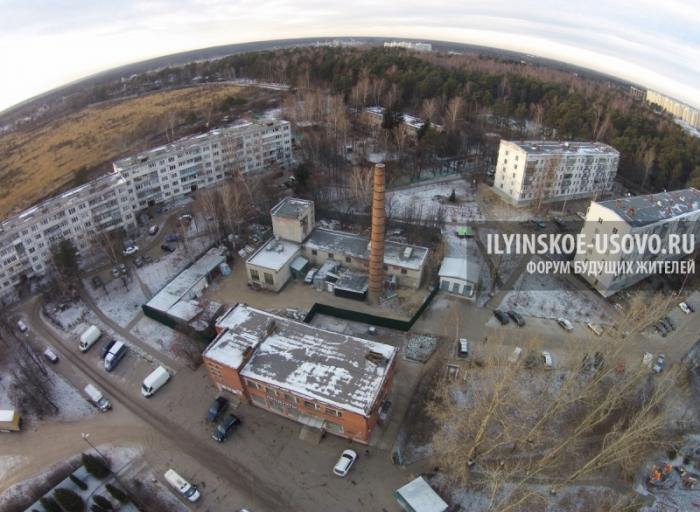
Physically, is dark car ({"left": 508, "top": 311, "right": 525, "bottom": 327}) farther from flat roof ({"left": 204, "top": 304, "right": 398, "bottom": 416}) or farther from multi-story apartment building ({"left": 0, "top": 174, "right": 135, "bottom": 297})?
multi-story apartment building ({"left": 0, "top": 174, "right": 135, "bottom": 297})

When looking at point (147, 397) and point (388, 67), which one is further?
point (388, 67)

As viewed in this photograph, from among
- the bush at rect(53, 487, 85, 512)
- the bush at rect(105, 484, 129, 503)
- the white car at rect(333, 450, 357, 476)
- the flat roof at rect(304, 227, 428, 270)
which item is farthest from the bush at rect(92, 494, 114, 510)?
the flat roof at rect(304, 227, 428, 270)

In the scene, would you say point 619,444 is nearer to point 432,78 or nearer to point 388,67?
point 432,78

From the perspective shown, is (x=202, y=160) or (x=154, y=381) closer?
(x=154, y=381)

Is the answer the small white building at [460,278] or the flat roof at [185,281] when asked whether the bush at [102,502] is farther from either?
the small white building at [460,278]

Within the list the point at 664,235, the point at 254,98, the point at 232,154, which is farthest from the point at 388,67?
the point at 664,235

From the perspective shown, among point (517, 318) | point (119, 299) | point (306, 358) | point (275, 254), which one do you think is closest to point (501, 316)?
point (517, 318)

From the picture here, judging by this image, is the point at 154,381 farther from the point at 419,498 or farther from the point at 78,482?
the point at 419,498

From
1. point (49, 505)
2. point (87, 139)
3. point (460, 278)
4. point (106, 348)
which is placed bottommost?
point (49, 505)
